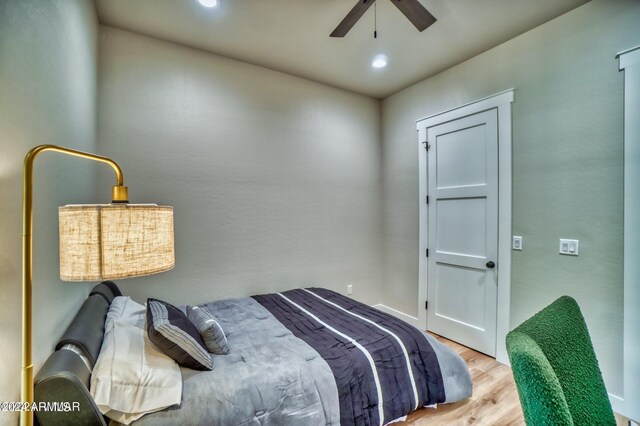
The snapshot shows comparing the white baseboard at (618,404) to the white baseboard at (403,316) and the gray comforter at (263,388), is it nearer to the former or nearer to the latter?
the gray comforter at (263,388)

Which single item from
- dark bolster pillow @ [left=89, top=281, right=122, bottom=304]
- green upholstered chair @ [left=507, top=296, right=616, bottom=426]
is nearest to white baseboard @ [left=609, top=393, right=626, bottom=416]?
green upholstered chair @ [left=507, top=296, right=616, bottom=426]

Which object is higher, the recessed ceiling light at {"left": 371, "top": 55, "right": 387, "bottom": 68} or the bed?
the recessed ceiling light at {"left": 371, "top": 55, "right": 387, "bottom": 68}

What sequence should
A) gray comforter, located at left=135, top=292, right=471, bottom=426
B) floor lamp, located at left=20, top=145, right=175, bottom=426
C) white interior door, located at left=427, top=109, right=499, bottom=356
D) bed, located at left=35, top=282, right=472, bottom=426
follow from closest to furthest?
floor lamp, located at left=20, top=145, right=175, bottom=426 → bed, located at left=35, top=282, right=472, bottom=426 → gray comforter, located at left=135, top=292, right=471, bottom=426 → white interior door, located at left=427, top=109, right=499, bottom=356

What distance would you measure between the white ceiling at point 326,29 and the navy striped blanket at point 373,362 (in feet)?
7.92

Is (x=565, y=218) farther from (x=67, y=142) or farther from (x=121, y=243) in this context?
(x=67, y=142)

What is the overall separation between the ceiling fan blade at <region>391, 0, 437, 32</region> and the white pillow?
8.05 ft

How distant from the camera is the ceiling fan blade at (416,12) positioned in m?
1.83

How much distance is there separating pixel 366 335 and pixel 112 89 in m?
2.85

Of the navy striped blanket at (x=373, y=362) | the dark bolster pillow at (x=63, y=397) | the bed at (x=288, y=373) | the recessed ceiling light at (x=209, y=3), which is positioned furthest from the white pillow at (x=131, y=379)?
the recessed ceiling light at (x=209, y=3)

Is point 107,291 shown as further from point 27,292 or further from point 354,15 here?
point 354,15

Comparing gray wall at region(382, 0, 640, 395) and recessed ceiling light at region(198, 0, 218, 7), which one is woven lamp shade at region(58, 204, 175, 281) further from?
gray wall at region(382, 0, 640, 395)

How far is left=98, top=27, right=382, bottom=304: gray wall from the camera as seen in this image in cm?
258

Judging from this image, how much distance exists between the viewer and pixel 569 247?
90.0 inches

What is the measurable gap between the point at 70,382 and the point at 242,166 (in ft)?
7.55
